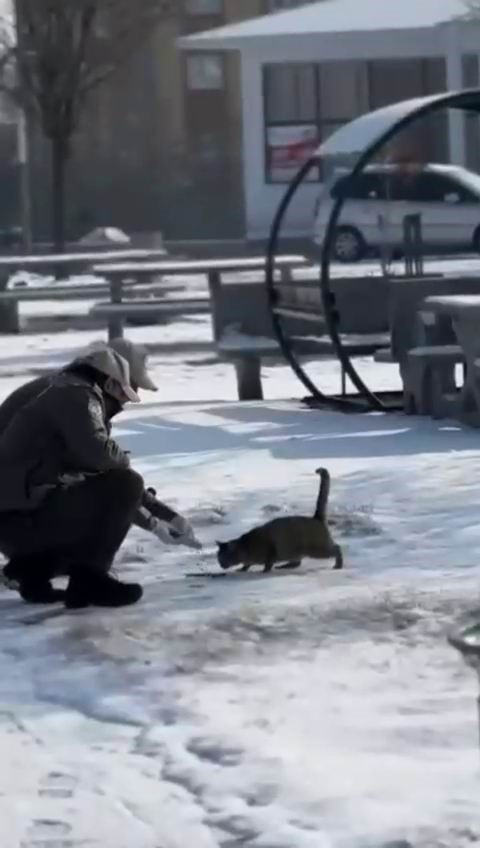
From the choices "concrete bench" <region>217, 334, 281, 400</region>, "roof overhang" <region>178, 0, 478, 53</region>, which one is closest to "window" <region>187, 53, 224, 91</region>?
"roof overhang" <region>178, 0, 478, 53</region>

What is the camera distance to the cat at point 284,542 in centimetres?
820

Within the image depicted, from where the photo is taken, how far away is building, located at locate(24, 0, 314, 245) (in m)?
51.1

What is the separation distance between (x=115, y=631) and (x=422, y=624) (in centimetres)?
100

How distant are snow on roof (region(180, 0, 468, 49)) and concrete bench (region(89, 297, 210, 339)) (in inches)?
531

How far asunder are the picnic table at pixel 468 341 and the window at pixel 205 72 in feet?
159

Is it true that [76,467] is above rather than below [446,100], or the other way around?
below

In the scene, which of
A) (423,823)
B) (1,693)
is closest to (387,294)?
(1,693)

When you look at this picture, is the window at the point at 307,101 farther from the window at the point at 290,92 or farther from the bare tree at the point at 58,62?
the bare tree at the point at 58,62

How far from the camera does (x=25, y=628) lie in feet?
24.6

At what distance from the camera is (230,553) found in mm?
8219

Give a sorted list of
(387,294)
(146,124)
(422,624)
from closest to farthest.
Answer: (422,624)
(387,294)
(146,124)

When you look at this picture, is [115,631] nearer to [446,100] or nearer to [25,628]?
[25,628]

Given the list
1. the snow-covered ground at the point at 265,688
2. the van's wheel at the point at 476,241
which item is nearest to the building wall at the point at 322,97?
the van's wheel at the point at 476,241

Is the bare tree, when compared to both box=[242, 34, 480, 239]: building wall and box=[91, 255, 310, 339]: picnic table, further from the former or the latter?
box=[91, 255, 310, 339]: picnic table
